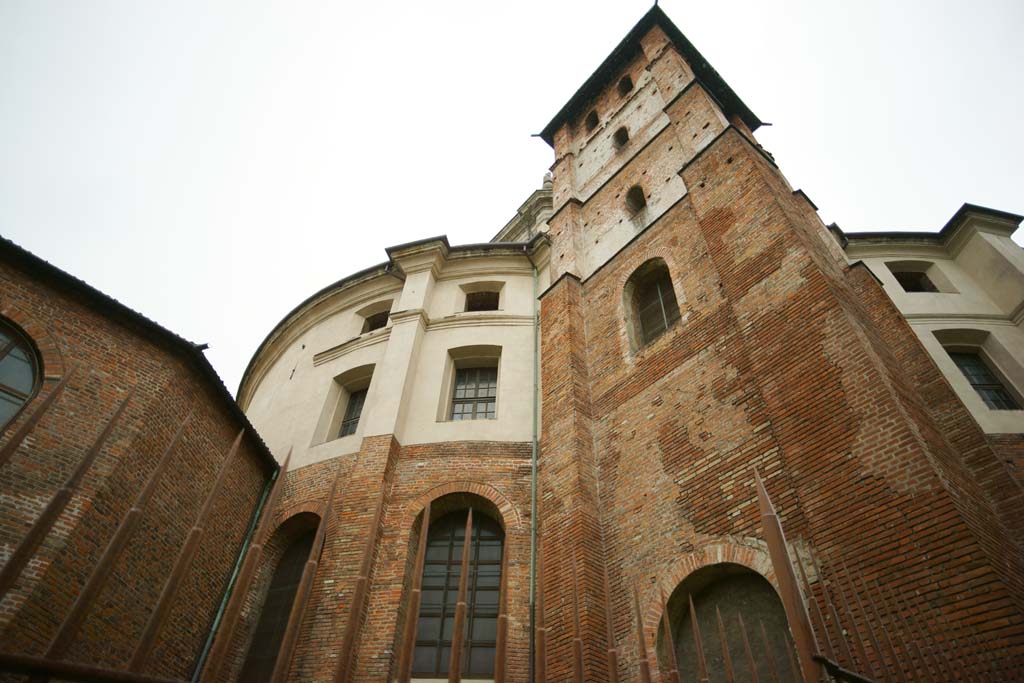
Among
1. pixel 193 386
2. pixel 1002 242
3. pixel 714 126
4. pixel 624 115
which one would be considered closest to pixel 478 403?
pixel 193 386

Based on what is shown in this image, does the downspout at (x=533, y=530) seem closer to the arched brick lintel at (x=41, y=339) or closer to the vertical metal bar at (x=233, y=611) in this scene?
the vertical metal bar at (x=233, y=611)

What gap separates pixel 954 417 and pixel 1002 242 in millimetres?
11320

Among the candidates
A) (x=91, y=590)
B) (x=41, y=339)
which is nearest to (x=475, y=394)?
(x=41, y=339)

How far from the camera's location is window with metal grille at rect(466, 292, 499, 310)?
50.2 ft

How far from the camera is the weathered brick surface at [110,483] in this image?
716 cm

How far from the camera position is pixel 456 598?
32.3ft

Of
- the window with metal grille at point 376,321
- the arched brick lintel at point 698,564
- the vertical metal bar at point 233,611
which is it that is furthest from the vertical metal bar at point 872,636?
the window with metal grille at point 376,321

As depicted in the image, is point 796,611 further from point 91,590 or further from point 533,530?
point 533,530

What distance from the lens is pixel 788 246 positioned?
8.92 metres

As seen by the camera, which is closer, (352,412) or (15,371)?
(15,371)

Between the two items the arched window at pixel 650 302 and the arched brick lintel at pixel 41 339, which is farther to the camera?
the arched window at pixel 650 302

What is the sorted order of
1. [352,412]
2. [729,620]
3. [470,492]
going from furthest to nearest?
[352,412] < [470,492] < [729,620]

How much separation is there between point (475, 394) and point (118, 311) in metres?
6.56

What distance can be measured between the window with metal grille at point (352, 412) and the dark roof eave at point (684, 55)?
1164 cm
